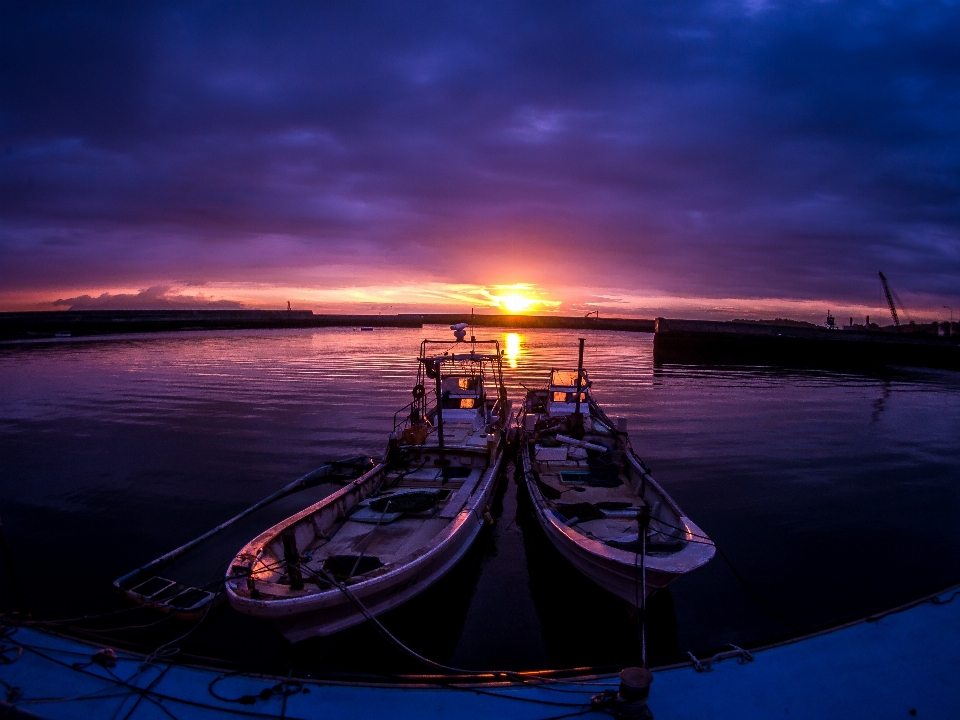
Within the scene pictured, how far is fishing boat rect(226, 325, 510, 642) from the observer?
7203 millimetres

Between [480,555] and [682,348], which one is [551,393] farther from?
[682,348]

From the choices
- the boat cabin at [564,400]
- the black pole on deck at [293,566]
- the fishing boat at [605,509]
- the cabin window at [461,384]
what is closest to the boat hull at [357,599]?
the black pole on deck at [293,566]

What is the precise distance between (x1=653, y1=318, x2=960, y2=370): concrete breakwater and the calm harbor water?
33.3m

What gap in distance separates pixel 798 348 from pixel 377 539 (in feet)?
244

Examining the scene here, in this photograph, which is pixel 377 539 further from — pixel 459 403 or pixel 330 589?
pixel 459 403

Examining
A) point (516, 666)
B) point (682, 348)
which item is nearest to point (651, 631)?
point (516, 666)

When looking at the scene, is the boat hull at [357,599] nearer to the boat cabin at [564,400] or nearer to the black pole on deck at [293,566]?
the black pole on deck at [293,566]

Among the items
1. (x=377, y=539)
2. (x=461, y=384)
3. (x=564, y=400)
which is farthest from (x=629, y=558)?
(x=461, y=384)

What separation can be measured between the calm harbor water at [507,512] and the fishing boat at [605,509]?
1.23 m

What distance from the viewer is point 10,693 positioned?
5.10 m

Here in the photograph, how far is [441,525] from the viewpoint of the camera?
10.8 m

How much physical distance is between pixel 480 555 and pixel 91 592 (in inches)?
331

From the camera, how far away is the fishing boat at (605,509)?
8.18 m

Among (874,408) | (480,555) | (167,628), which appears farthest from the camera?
(874,408)
